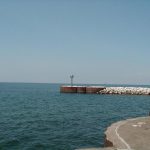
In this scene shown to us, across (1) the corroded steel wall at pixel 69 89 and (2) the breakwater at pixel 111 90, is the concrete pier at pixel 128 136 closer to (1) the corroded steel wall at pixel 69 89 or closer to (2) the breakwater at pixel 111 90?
(2) the breakwater at pixel 111 90

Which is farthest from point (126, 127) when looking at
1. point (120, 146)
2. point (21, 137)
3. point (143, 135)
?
point (21, 137)

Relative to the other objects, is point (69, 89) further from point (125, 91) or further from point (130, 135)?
point (130, 135)

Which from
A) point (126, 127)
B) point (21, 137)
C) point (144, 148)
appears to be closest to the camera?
point (144, 148)

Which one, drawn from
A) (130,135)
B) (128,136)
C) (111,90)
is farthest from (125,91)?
(128,136)

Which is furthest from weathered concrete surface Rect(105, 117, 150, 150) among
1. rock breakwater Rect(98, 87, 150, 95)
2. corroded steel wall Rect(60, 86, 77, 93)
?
corroded steel wall Rect(60, 86, 77, 93)

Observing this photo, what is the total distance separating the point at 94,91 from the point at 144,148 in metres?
81.5

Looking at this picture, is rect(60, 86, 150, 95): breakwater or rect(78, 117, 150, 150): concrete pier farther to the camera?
rect(60, 86, 150, 95): breakwater

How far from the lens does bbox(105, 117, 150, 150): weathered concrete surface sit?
15.6m

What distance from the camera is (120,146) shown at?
1550 cm

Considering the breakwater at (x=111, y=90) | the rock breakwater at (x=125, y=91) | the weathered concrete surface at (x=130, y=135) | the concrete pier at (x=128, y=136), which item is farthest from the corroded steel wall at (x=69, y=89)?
the concrete pier at (x=128, y=136)

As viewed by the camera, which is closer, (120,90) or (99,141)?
(99,141)

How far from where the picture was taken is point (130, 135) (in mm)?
18078

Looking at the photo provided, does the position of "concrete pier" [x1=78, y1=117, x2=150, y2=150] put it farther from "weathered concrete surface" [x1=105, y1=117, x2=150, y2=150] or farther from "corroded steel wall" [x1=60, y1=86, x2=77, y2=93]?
"corroded steel wall" [x1=60, y1=86, x2=77, y2=93]

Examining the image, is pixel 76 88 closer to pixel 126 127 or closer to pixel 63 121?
pixel 63 121
